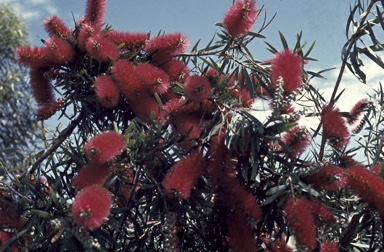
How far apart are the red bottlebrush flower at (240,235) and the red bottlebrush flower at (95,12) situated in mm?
599

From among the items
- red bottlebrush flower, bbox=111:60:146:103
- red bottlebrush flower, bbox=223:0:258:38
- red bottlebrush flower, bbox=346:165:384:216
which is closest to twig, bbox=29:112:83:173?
red bottlebrush flower, bbox=111:60:146:103

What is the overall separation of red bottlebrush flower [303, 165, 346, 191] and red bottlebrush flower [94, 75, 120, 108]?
0.41m

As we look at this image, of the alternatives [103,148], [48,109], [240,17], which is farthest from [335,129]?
[48,109]

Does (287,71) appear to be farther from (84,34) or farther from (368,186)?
(84,34)

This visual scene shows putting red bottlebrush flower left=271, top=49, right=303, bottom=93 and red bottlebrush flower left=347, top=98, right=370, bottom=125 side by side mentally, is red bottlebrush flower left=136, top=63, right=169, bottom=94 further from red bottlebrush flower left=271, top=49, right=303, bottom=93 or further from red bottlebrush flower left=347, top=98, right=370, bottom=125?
red bottlebrush flower left=347, top=98, right=370, bottom=125

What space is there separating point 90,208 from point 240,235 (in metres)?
0.28

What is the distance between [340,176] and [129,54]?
55cm

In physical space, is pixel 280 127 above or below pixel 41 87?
below

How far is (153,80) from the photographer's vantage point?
125cm

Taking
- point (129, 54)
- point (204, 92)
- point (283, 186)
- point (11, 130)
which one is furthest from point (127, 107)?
point (11, 130)

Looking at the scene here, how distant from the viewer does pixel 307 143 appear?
1.12 meters

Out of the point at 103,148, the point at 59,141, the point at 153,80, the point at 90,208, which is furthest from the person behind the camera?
the point at 59,141

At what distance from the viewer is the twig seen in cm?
134

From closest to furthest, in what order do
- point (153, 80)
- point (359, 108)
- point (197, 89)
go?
1. point (197, 89)
2. point (153, 80)
3. point (359, 108)
